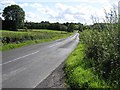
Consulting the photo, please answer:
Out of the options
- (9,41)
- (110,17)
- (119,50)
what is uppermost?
(110,17)

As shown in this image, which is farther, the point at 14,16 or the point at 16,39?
the point at 14,16

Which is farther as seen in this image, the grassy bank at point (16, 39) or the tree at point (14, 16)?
the tree at point (14, 16)

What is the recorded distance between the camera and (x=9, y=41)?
41.6 metres

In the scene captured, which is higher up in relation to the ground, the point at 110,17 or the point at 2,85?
the point at 110,17

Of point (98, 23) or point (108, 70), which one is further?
point (98, 23)

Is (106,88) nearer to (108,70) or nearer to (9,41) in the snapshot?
(108,70)

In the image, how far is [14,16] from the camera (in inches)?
4924

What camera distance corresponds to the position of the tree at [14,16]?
115125 millimetres

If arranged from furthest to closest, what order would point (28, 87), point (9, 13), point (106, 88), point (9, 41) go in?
point (9, 13)
point (9, 41)
point (28, 87)
point (106, 88)

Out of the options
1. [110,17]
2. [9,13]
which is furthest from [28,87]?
[9,13]

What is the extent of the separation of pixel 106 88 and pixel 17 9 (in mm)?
121189

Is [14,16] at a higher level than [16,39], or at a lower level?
higher

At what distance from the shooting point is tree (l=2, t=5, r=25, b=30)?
11512 cm

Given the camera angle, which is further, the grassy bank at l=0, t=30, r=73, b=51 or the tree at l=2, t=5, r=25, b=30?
the tree at l=2, t=5, r=25, b=30
